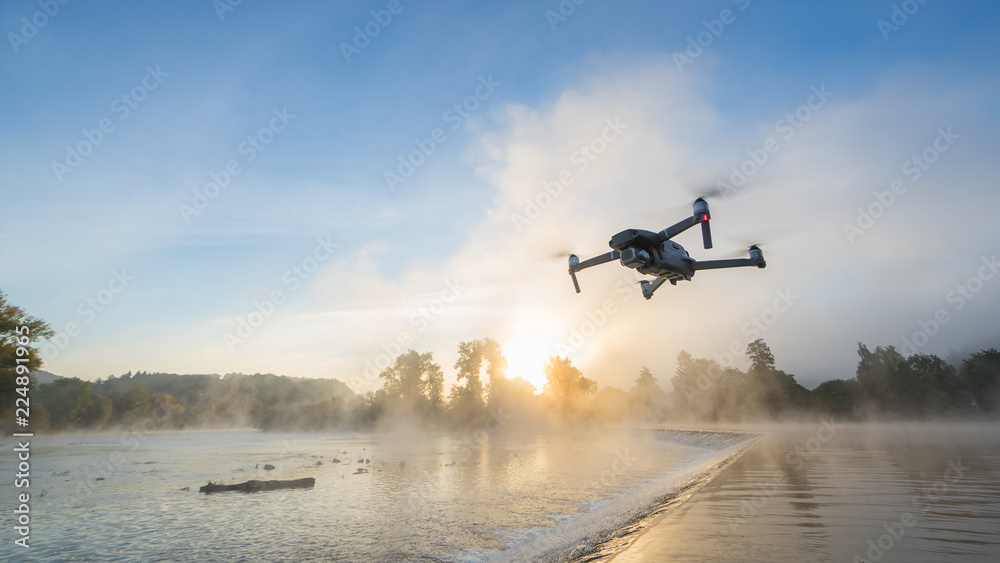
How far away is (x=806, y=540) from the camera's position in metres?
9.27

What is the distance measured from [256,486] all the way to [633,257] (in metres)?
28.0

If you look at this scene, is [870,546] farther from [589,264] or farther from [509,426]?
[509,426]

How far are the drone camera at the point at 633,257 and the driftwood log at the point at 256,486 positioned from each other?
26.0 metres

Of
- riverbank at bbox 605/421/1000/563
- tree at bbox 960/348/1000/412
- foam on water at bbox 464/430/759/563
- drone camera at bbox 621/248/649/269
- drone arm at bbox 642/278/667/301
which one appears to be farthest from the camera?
tree at bbox 960/348/1000/412

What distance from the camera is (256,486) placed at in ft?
87.3

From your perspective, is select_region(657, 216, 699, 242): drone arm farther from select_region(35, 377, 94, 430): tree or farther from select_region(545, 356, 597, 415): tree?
select_region(35, 377, 94, 430): tree

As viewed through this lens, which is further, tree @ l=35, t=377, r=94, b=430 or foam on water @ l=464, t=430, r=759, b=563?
tree @ l=35, t=377, r=94, b=430

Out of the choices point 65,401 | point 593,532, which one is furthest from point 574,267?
point 65,401

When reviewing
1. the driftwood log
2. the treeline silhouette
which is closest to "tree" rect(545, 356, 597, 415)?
the treeline silhouette

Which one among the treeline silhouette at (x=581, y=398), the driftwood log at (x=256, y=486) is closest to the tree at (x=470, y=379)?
the treeline silhouette at (x=581, y=398)

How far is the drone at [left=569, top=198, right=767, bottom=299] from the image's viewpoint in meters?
12.1

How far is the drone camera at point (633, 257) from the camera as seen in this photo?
12.6 meters

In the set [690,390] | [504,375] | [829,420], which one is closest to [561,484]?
[504,375]

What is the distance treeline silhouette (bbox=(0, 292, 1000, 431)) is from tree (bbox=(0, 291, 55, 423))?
55.7m
